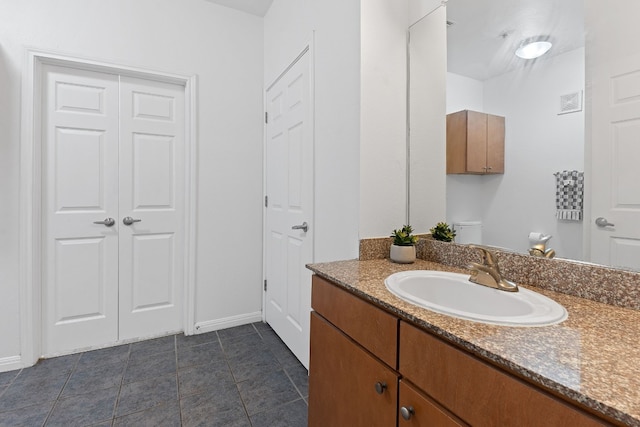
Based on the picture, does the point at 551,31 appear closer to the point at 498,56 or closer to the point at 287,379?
the point at 498,56

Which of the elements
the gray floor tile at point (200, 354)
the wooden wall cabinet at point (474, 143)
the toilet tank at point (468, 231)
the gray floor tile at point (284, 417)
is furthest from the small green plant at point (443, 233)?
the gray floor tile at point (200, 354)

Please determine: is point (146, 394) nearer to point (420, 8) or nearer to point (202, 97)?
point (202, 97)

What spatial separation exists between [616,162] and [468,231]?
1.83 ft

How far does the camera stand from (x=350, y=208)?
1501 mm

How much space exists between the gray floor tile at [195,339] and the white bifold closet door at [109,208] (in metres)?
0.14

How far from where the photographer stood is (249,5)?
2479 millimetres

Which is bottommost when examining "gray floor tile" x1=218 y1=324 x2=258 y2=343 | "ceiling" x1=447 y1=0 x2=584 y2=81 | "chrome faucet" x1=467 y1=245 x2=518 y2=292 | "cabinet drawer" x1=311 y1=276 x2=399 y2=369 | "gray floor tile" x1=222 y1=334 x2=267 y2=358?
"gray floor tile" x1=222 y1=334 x2=267 y2=358

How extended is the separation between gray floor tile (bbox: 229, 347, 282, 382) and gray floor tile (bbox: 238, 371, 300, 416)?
0.18 feet

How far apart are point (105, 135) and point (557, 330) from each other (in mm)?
2747

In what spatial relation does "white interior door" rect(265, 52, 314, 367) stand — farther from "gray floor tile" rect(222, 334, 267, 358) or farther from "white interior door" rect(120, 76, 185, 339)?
"white interior door" rect(120, 76, 185, 339)

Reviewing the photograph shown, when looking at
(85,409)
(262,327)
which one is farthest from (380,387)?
(262,327)

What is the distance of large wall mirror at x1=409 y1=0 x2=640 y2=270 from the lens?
0.87 metres

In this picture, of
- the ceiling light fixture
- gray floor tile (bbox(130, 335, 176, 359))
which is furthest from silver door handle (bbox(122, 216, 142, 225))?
the ceiling light fixture

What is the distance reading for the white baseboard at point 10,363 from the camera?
6.23ft
